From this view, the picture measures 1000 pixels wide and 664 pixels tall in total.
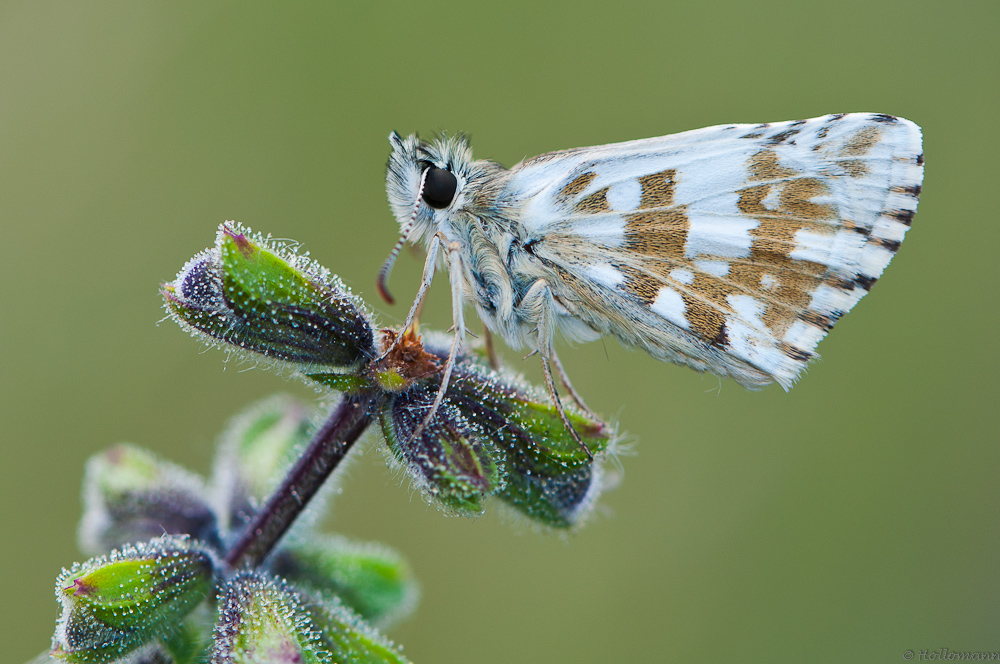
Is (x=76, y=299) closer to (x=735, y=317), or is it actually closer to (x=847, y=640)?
(x=735, y=317)

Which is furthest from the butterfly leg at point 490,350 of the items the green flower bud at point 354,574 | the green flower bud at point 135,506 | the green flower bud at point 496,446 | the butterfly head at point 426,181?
the green flower bud at point 135,506

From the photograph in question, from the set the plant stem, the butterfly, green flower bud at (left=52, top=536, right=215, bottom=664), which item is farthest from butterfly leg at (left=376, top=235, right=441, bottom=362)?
green flower bud at (left=52, top=536, right=215, bottom=664)

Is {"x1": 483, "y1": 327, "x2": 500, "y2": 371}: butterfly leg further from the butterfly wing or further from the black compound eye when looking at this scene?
the black compound eye

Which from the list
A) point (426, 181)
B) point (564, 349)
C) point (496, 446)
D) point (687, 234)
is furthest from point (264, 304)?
point (564, 349)

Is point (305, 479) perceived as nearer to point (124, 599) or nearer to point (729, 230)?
point (124, 599)

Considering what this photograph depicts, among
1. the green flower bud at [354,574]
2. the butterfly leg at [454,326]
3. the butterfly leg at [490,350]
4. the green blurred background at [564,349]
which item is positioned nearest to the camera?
the butterfly leg at [454,326]

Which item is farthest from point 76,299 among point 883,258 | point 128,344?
point 883,258

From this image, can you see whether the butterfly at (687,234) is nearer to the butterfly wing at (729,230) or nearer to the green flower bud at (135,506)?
the butterfly wing at (729,230)
